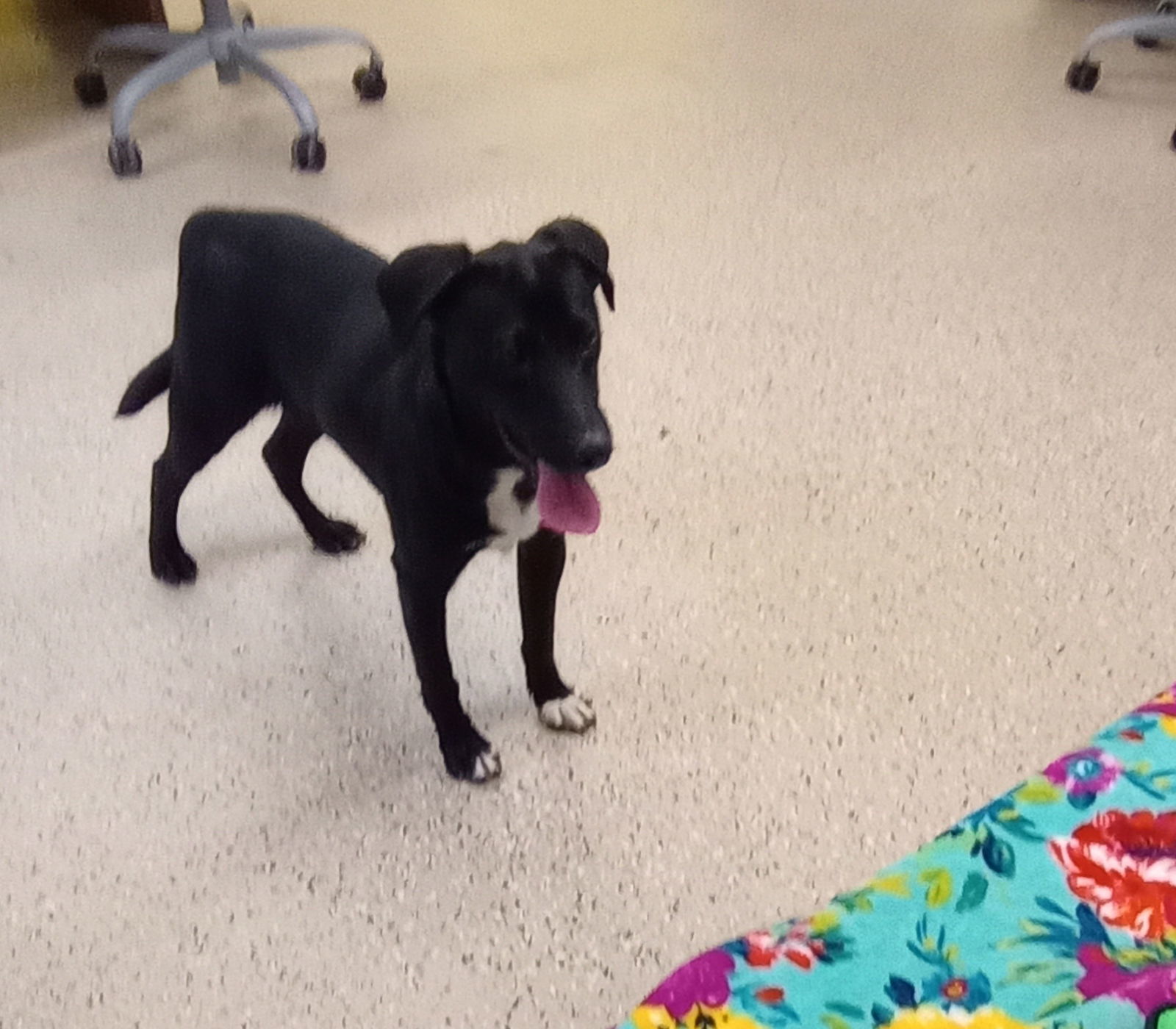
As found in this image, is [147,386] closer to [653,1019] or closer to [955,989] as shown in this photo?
[653,1019]

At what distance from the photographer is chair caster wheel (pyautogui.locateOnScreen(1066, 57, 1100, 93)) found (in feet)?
7.80

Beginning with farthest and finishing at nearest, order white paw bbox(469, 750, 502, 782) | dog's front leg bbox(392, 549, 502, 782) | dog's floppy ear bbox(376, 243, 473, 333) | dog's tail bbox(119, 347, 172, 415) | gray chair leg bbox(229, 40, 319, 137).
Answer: gray chair leg bbox(229, 40, 319, 137), dog's tail bbox(119, 347, 172, 415), white paw bbox(469, 750, 502, 782), dog's front leg bbox(392, 549, 502, 782), dog's floppy ear bbox(376, 243, 473, 333)

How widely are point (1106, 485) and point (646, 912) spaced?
80 centimetres

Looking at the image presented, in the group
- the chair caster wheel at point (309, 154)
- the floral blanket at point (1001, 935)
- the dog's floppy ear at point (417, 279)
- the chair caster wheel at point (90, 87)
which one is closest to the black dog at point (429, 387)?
the dog's floppy ear at point (417, 279)

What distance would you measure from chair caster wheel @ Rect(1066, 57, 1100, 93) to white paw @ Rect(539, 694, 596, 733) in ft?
6.32

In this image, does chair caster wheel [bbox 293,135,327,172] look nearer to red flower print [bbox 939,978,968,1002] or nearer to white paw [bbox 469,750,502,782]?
white paw [bbox 469,750,502,782]

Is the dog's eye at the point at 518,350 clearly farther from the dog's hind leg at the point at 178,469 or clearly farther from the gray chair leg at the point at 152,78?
the gray chair leg at the point at 152,78

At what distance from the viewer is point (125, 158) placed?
2105 millimetres

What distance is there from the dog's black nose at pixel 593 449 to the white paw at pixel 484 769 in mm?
371

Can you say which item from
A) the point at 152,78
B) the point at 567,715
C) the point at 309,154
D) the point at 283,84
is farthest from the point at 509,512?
the point at 152,78

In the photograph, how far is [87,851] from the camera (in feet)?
3.41

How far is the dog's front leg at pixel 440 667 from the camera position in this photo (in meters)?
0.97

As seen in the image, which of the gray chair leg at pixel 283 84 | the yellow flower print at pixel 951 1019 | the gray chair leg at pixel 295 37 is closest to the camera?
the yellow flower print at pixel 951 1019

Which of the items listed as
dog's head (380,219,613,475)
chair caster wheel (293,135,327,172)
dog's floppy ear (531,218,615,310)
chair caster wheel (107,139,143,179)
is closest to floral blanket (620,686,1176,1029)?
dog's head (380,219,613,475)
